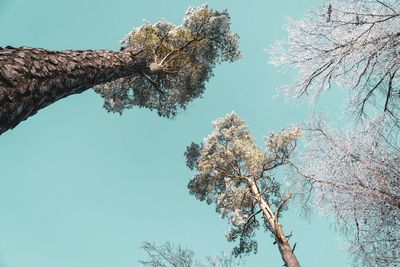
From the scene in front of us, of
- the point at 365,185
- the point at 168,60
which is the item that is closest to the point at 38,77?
the point at 365,185

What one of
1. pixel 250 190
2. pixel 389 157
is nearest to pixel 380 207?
pixel 389 157

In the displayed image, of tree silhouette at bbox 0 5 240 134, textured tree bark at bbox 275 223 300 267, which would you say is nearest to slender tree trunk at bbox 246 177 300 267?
textured tree bark at bbox 275 223 300 267

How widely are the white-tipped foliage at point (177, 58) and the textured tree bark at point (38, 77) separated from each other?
7.06 metres

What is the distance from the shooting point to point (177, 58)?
1475cm

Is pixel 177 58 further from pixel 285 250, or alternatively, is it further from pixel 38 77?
pixel 38 77

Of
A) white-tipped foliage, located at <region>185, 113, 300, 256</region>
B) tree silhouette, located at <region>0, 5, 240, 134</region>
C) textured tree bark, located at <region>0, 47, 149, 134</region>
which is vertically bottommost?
textured tree bark, located at <region>0, 47, 149, 134</region>

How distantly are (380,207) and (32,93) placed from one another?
18.2 feet

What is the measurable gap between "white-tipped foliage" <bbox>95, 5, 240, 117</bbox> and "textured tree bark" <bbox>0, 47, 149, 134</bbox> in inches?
278

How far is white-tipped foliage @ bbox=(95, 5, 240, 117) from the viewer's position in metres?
14.1

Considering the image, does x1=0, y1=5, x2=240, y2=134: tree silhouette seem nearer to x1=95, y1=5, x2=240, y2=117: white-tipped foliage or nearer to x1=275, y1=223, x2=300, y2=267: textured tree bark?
x1=95, y1=5, x2=240, y2=117: white-tipped foliage

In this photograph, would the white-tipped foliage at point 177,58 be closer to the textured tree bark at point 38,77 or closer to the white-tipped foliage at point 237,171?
the white-tipped foliage at point 237,171

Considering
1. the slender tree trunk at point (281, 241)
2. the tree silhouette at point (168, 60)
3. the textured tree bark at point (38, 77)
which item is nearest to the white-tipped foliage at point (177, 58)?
the tree silhouette at point (168, 60)

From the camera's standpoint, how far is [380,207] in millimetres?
6258

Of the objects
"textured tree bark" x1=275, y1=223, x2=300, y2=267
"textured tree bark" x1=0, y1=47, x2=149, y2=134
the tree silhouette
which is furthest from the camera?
the tree silhouette
